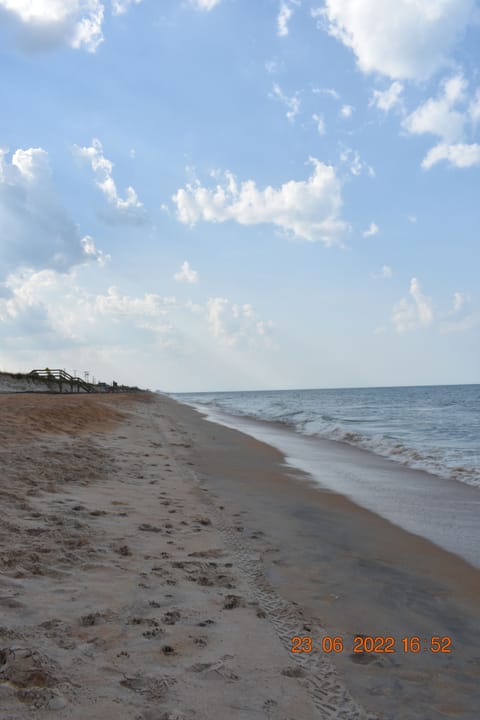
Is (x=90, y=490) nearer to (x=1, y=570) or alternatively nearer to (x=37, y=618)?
(x=1, y=570)

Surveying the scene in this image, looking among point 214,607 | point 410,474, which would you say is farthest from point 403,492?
point 214,607

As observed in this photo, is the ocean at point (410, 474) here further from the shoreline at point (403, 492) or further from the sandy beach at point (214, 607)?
the sandy beach at point (214, 607)

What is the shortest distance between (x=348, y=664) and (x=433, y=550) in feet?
10.1

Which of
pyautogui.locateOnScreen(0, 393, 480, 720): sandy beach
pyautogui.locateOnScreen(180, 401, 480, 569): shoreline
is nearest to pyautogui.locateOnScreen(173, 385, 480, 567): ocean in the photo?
pyautogui.locateOnScreen(180, 401, 480, 569): shoreline

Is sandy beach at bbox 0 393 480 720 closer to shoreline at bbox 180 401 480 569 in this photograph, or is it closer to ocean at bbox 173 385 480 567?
shoreline at bbox 180 401 480 569

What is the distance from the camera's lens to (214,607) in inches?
147

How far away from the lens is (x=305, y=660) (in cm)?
310

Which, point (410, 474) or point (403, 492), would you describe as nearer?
point (403, 492)

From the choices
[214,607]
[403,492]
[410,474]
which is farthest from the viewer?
[410,474]

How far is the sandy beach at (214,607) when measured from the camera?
2605mm

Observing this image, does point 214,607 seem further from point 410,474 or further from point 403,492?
point 410,474

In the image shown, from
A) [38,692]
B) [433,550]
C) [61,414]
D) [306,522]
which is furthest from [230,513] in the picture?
[61,414]

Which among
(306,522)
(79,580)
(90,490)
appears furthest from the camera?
(90,490)

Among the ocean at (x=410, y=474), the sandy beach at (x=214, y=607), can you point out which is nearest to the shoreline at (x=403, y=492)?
the ocean at (x=410, y=474)
